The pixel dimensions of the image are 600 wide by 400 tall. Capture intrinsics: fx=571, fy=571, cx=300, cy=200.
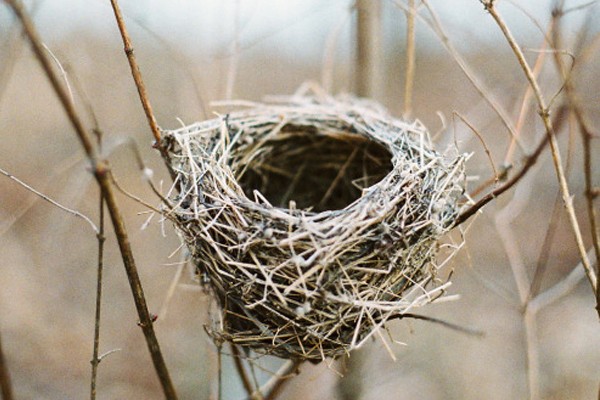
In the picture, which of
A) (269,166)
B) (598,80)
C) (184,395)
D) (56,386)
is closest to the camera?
(269,166)

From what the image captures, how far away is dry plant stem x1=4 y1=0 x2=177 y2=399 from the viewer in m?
0.63

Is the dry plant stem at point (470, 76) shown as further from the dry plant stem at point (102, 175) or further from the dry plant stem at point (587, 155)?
the dry plant stem at point (102, 175)

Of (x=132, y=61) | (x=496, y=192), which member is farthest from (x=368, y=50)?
(x=132, y=61)

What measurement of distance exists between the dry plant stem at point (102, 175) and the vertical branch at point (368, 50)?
1214 mm

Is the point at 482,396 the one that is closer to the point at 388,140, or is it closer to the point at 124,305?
the point at 124,305

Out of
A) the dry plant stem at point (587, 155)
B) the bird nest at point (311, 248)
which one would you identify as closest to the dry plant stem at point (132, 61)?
the bird nest at point (311, 248)

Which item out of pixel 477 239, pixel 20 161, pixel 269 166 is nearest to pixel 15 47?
pixel 269 166

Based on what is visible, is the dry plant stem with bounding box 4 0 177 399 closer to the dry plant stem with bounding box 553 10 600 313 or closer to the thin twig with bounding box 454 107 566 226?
the thin twig with bounding box 454 107 566 226

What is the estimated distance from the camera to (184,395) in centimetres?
306

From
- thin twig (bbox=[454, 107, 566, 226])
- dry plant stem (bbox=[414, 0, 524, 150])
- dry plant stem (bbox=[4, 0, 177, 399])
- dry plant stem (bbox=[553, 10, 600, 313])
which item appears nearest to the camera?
dry plant stem (bbox=[4, 0, 177, 399])

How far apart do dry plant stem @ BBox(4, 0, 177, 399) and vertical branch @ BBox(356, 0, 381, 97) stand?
47.8 inches

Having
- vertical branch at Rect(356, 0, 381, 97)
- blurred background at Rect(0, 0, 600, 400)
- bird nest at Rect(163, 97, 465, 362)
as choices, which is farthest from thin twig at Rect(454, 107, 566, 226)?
blurred background at Rect(0, 0, 600, 400)

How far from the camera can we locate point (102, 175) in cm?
79

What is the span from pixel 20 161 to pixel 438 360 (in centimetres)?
267
